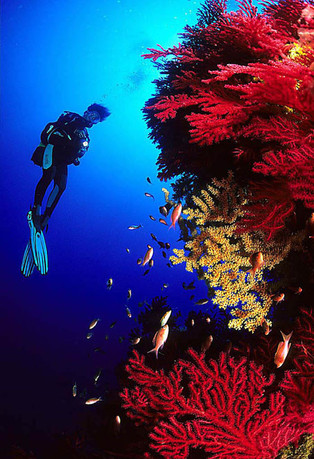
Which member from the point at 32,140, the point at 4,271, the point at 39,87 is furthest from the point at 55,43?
the point at 4,271

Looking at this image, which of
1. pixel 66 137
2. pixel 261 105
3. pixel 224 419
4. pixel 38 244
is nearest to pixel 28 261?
pixel 38 244

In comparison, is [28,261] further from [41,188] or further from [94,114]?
[94,114]

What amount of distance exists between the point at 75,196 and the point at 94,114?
36.7 meters

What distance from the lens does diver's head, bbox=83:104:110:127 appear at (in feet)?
32.1

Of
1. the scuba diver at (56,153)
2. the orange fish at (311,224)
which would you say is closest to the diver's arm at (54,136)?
the scuba diver at (56,153)

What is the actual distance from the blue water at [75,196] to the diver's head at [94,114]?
16.4 m

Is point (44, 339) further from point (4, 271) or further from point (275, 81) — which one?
point (275, 81)

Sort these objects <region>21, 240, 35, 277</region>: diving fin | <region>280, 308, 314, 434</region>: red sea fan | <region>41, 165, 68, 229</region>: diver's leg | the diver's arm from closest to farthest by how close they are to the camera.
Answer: <region>280, 308, 314, 434</region>: red sea fan → the diver's arm → <region>41, 165, 68, 229</region>: diver's leg → <region>21, 240, 35, 277</region>: diving fin

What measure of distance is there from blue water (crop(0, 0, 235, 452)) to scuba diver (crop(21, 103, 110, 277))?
42.4 feet

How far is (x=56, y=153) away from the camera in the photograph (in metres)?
9.02

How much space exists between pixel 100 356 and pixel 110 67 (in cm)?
3713

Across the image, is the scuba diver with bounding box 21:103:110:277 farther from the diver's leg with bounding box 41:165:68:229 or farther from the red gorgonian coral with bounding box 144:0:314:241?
the red gorgonian coral with bounding box 144:0:314:241

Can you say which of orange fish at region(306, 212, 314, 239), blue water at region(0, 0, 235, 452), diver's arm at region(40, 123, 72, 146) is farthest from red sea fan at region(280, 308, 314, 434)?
blue water at region(0, 0, 235, 452)

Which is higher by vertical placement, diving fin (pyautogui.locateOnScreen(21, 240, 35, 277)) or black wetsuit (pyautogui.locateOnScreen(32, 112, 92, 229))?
black wetsuit (pyautogui.locateOnScreen(32, 112, 92, 229))
